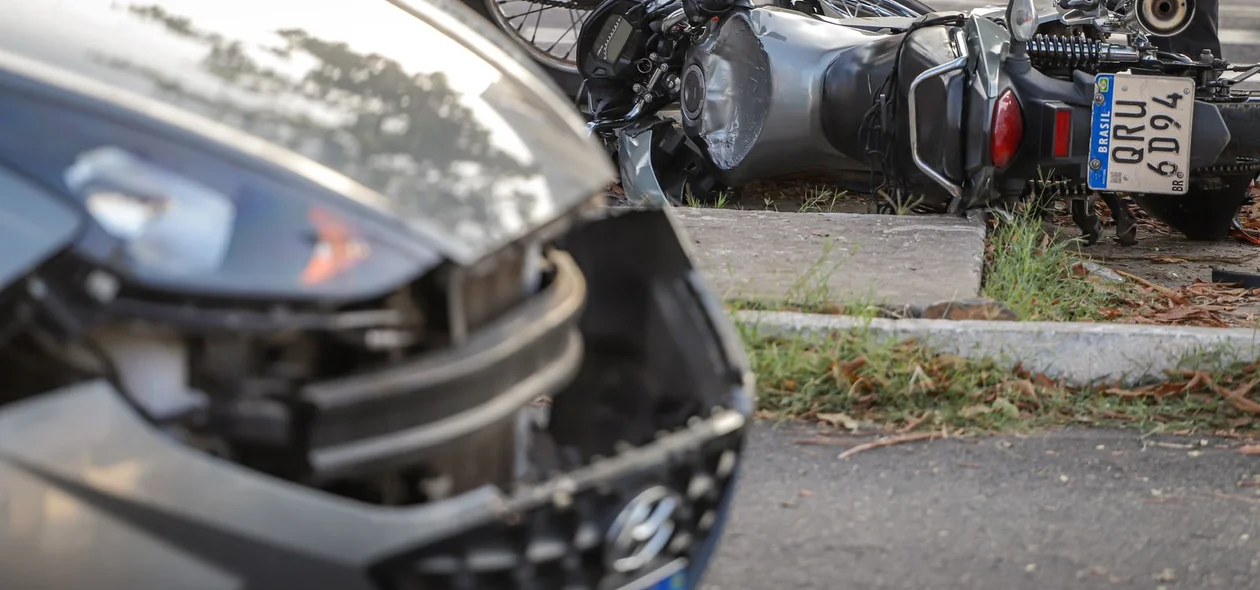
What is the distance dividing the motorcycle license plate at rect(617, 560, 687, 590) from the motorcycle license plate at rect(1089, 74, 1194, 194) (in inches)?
113

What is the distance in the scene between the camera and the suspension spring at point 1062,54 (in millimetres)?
4594

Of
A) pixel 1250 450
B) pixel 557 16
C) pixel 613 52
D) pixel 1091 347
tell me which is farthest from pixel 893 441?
pixel 557 16

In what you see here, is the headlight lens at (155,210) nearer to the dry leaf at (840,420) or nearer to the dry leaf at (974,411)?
the dry leaf at (840,420)

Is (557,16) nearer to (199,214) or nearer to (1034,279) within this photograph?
(1034,279)

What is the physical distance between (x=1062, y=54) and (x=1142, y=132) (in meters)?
0.46

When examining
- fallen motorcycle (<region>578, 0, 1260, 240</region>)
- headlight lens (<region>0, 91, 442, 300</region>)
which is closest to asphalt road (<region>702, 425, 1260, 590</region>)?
headlight lens (<region>0, 91, 442, 300</region>)

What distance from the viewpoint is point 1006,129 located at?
4363 millimetres

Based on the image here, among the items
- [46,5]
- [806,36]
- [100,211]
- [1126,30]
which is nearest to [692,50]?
[806,36]

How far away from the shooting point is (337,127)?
1.75 m

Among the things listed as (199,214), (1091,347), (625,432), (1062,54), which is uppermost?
(199,214)

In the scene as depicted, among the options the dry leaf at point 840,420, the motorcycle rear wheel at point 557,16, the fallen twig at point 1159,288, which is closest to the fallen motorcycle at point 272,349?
the dry leaf at point 840,420

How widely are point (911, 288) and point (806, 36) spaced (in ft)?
4.35

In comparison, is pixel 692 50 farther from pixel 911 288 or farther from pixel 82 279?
pixel 82 279

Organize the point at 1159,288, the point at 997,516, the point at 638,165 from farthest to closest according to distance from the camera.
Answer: the point at 638,165 < the point at 1159,288 < the point at 997,516
